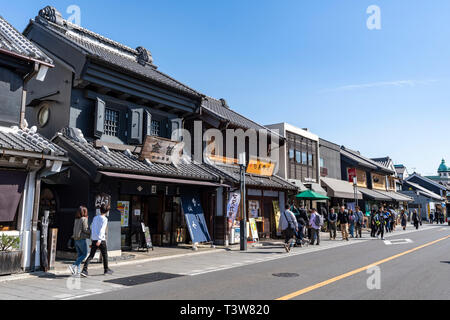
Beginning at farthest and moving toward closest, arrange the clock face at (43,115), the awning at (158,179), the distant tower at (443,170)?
the distant tower at (443,170)
the clock face at (43,115)
the awning at (158,179)

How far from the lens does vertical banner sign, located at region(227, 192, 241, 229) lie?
58.1 ft

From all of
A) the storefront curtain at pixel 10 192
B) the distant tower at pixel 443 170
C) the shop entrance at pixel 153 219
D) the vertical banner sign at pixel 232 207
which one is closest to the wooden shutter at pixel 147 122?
the shop entrance at pixel 153 219

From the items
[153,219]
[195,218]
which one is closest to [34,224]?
Answer: [153,219]

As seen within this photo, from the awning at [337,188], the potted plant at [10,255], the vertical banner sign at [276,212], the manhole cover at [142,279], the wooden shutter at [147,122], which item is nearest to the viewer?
the manhole cover at [142,279]

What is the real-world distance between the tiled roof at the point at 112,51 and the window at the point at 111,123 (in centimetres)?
203

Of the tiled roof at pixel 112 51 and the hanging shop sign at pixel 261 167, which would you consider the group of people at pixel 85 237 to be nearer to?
the tiled roof at pixel 112 51

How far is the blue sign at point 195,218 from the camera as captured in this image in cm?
1561

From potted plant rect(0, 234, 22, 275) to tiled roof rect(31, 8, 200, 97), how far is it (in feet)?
23.5

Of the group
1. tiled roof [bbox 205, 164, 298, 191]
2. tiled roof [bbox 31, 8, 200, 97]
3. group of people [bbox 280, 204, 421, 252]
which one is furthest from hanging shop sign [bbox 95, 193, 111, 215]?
group of people [bbox 280, 204, 421, 252]

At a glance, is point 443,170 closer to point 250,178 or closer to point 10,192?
point 250,178

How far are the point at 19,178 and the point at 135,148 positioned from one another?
5.80 m
